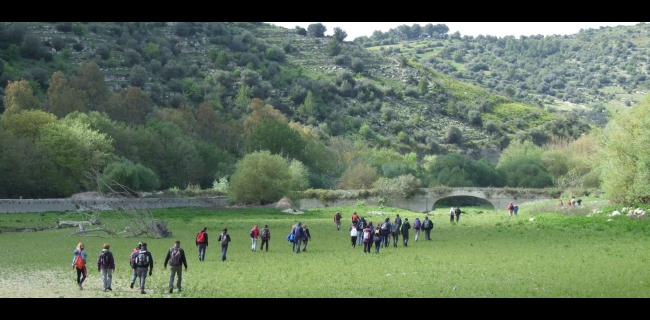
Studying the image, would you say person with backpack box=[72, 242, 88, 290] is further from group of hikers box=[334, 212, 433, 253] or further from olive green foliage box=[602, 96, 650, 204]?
olive green foliage box=[602, 96, 650, 204]

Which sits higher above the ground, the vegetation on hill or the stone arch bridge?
the vegetation on hill

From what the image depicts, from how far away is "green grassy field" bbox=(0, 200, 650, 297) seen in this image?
22.0 metres

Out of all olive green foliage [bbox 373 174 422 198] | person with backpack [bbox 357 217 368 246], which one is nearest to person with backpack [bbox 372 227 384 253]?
person with backpack [bbox 357 217 368 246]

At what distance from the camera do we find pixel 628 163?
52219mm

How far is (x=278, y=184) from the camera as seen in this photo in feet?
264

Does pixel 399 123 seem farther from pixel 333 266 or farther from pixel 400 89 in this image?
pixel 333 266

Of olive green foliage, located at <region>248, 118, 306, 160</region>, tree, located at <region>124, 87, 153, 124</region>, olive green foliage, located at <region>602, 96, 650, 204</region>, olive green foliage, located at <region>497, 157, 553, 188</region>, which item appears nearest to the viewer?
olive green foliage, located at <region>602, 96, 650, 204</region>

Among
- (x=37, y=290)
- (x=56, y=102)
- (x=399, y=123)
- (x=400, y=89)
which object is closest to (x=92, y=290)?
(x=37, y=290)

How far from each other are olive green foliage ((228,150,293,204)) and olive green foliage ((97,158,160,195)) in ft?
27.3

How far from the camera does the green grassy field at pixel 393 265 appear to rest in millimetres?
22031

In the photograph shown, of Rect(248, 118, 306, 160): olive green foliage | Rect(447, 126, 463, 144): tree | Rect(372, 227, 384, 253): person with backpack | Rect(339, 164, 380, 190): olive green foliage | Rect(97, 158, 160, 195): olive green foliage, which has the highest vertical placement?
Rect(447, 126, 463, 144): tree

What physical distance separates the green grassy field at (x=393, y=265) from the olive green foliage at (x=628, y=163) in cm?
197

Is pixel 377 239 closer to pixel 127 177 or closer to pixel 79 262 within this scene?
pixel 79 262

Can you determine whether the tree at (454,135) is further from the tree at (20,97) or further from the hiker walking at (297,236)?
the hiker walking at (297,236)
